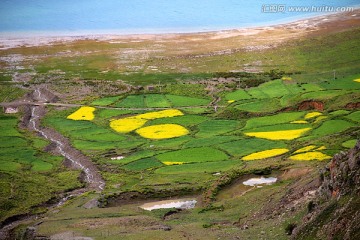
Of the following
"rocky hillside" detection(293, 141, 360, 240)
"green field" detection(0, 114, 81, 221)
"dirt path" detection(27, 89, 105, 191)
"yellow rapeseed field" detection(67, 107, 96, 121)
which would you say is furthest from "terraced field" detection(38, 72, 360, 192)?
"rocky hillside" detection(293, 141, 360, 240)

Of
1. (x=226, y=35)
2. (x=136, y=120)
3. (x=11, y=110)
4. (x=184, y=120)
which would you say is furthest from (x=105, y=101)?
(x=226, y=35)

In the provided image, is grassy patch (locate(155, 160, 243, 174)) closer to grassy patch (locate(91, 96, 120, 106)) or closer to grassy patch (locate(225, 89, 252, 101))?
grassy patch (locate(225, 89, 252, 101))

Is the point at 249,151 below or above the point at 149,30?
below

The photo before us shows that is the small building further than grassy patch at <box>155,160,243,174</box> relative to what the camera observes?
Yes

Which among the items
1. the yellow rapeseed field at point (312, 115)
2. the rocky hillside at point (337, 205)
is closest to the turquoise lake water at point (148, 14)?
the yellow rapeseed field at point (312, 115)

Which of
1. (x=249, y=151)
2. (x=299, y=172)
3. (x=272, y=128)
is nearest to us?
(x=299, y=172)

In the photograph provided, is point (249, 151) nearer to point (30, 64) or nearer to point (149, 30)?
point (30, 64)

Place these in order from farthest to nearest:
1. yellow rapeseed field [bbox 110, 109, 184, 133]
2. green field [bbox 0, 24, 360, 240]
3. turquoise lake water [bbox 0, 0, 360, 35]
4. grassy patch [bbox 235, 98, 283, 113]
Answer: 1. turquoise lake water [bbox 0, 0, 360, 35]
2. grassy patch [bbox 235, 98, 283, 113]
3. yellow rapeseed field [bbox 110, 109, 184, 133]
4. green field [bbox 0, 24, 360, 240]

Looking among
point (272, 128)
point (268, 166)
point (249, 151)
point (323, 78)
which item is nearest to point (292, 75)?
point (323, 78)
